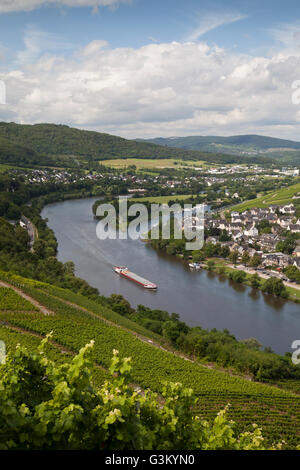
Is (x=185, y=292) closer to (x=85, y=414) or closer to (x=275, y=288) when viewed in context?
(x=275, y=288)

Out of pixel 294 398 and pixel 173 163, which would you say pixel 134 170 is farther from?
pixel 294 398

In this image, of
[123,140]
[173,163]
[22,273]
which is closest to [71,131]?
[123,140]

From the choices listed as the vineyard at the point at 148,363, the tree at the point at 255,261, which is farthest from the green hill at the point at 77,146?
the vineyard at the point at 148,363

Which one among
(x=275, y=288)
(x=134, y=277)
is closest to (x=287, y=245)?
(x=275, y=288)

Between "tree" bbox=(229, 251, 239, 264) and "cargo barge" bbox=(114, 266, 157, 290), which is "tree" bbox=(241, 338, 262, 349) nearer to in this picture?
"cargo barge" bbox=(114, 266, 157, 290)

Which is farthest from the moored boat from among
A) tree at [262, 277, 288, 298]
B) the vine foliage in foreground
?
the vine foliage in foreground
